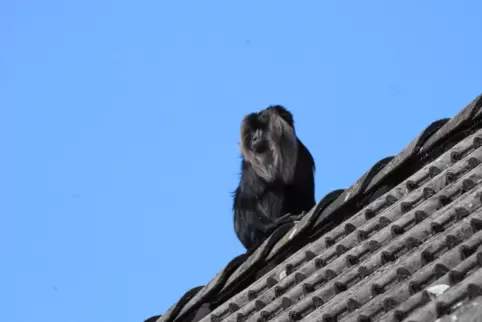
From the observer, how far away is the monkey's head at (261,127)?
1169 cm

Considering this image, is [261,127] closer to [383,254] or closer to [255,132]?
[255,132]

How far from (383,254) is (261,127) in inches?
304

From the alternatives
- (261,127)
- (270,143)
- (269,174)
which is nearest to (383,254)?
(269,174)

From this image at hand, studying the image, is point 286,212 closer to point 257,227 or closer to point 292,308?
point 257,227

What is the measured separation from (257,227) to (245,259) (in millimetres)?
4686

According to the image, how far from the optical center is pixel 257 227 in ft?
33.9

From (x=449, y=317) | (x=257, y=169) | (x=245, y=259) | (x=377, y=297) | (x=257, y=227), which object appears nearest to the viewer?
(x=449, y=317)

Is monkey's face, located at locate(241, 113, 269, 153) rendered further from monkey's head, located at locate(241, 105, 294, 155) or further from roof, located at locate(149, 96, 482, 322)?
roof, located at locate(149, 96, 482, 322)

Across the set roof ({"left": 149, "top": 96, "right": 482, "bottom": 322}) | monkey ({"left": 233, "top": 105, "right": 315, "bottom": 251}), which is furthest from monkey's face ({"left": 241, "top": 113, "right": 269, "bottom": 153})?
roof ({"left": 149, "top": 96, "right": 482, "bottom": 322})

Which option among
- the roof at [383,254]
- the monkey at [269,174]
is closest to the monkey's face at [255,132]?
the monkey at [269,174]

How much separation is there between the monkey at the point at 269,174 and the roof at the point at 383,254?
14.9ft

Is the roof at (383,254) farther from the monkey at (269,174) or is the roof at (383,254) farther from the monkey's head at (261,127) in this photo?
the monkey's head at (261,127)

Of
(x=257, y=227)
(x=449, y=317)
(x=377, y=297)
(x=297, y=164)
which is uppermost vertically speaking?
(x=297, y=164)

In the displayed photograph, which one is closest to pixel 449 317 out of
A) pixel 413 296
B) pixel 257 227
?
pixel 413 296
